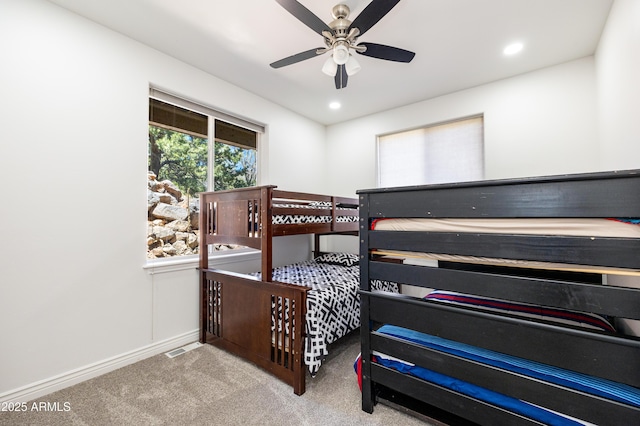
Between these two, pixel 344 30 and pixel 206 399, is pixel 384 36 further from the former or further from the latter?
pixel 206 399

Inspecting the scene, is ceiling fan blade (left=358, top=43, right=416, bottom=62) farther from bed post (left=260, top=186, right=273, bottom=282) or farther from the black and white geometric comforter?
the black and white geometric comforter

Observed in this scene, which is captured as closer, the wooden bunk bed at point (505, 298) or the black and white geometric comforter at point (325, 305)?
the wooden bunk bed at point (505, 298)

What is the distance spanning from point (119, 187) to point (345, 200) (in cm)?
204

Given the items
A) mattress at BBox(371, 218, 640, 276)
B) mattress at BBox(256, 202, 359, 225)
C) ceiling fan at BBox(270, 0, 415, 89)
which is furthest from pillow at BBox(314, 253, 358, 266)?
ceiling fan at BBox(270, 0, 415, 89)

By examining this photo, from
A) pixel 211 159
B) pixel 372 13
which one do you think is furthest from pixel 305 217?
pixel 372 13

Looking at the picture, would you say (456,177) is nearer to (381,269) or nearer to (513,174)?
(513,174)

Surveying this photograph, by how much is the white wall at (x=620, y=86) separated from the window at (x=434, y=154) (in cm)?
102

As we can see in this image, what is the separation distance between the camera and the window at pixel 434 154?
10.6 feet

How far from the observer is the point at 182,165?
2771mm

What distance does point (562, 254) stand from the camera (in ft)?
3.58

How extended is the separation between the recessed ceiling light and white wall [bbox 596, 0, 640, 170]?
538mm

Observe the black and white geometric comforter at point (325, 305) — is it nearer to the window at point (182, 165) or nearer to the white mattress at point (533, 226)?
the white mattress at point (533, 226)

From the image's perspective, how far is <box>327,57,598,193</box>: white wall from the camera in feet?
8.52

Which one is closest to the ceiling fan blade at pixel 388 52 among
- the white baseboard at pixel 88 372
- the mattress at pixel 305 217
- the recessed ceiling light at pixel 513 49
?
the recessed ceiling light at pixel 513 49
